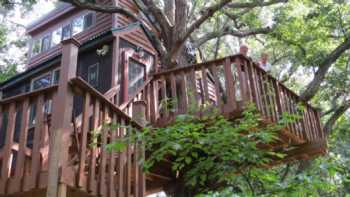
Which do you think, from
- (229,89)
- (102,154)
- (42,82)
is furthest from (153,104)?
(42,82)

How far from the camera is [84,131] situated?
421 centimetres

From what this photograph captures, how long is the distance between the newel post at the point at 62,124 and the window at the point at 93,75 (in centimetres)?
722

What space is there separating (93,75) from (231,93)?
6.03 meters

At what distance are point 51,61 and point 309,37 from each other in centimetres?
759

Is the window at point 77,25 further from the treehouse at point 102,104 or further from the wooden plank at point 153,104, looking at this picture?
the wooden plank at point 153,104

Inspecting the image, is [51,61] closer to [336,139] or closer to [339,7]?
[339,7]

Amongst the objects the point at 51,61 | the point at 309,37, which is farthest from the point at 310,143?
the point at 51,61

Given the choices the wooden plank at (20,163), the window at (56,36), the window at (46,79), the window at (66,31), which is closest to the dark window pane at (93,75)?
the window at (46,79)

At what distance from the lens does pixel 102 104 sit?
4.75 metres

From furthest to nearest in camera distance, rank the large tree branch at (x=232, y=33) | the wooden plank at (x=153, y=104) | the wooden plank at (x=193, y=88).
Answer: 1. the large tree branch at (x=232, y=33)
2. the wooden plank at (x=153, y=104)
3. the wooden plank at (x=193, y=88)

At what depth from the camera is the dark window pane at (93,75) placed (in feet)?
37.7

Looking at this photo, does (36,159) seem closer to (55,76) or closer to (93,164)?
(93,164)

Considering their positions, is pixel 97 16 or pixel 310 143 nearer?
pixel 310 143

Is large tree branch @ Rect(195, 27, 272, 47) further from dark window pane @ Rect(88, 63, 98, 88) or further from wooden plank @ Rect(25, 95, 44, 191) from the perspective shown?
wooden plank @ Rect(25, 95, 44, 191)
